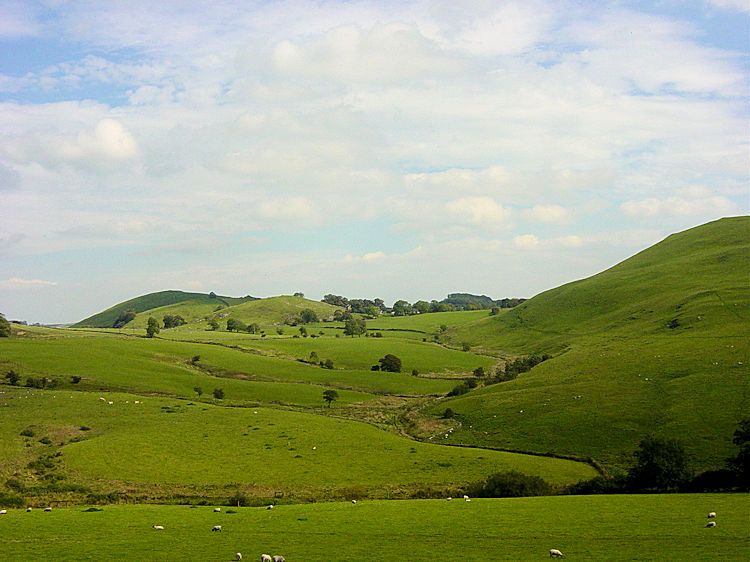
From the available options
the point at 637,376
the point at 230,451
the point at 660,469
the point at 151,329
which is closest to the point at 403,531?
the point at 660,469

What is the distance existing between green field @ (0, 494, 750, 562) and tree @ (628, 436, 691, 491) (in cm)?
609

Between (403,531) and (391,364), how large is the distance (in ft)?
361

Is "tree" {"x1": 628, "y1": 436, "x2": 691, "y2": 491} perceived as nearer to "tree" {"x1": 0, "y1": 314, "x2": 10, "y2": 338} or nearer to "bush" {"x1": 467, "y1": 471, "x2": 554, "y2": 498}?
"bush" {"x1": 467, "y1": 471, "x2": 554, "y2": 498}

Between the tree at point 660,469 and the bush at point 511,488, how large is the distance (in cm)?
740

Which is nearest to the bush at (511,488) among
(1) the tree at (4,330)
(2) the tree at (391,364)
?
(2) the tree at (391,364)

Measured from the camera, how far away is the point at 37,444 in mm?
63062

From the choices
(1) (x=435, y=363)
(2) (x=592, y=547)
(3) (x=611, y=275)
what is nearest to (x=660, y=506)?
(2) (x=592, y=547)

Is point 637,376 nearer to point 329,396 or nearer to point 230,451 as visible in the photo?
point 329,396

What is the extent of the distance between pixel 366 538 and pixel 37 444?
178 feet

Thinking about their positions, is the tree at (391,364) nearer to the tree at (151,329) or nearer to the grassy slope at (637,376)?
the grassy slope at (637,376)

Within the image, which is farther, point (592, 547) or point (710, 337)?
point (710, 337)

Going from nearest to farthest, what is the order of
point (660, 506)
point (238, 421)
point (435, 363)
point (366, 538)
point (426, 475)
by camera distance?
point (366, 538), point (660, 506), point (426, 475), point (238, 421), point (435, 363)

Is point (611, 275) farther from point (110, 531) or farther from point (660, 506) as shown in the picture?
point (110, 531)

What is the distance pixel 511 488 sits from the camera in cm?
4469
